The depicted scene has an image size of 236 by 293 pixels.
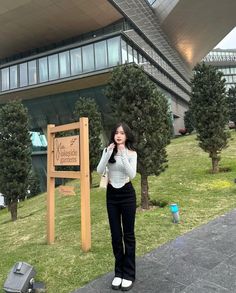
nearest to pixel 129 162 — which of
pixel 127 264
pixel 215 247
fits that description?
pixel 127 264

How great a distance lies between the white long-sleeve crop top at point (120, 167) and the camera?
4109mm

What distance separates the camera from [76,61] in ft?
99.1

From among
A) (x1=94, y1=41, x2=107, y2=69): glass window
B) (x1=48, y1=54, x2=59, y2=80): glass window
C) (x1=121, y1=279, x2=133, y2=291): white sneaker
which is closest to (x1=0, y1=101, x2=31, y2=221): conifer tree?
(x1=121, y1=279, x2=133, y2=291): white sneaker

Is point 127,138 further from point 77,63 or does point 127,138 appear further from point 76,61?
point 76,61

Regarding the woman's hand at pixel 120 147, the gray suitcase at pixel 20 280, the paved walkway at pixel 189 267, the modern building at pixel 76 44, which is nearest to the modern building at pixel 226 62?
the modern building at pixel 76 44

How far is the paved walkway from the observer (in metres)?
3.98

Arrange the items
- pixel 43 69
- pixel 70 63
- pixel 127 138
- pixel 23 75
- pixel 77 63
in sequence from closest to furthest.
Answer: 1. pixel 127 138
2. pixel 77 63
3. pixel 70 63
4. pixel 43 69
5. pixel 23 75

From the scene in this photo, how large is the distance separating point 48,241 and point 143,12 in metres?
35.2

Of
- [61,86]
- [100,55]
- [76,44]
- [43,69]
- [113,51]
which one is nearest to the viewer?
[113,51]

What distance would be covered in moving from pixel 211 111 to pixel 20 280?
10.2 m

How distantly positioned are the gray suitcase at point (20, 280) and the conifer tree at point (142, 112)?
4.41m

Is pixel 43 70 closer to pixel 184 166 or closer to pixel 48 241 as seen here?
pixel 184 166

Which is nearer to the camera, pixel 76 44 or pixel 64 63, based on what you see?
pixel 76 44

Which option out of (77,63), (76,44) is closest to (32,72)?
(77,63)
